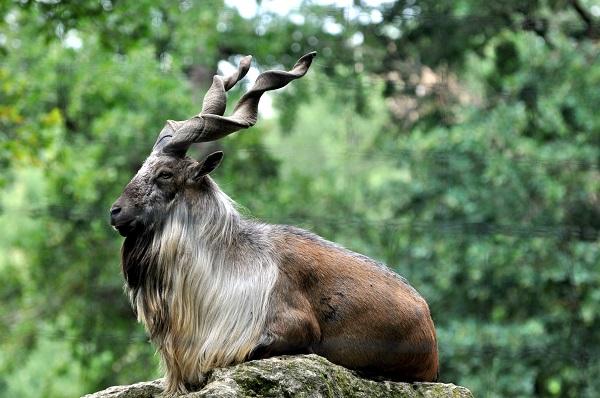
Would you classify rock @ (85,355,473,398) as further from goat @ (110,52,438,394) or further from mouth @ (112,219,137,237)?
mouth @ (112,219,137,237)

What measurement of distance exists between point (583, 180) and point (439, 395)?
54.1 feet

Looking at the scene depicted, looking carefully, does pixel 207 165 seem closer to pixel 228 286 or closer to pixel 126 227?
pixel 126 227

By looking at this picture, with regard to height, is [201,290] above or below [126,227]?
below

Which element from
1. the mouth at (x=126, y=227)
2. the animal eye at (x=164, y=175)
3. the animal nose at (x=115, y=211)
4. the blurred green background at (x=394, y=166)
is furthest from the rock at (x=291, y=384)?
the blurred green background at (x=394, y=166)

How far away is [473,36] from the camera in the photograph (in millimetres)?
24953

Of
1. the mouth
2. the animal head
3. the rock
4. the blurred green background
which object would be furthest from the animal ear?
the blurred green background

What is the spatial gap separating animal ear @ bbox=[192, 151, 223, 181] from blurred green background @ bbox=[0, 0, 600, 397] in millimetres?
13840

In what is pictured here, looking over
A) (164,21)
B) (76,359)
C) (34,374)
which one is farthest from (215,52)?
(34,374)

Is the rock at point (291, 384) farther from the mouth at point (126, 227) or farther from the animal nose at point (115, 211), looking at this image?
the animal nose at point (115, 211)

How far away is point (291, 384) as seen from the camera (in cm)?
721

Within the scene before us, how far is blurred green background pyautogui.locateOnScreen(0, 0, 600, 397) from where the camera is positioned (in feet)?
74.1

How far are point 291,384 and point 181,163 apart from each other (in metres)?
1.75

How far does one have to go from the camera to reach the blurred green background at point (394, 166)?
2258 centimetres

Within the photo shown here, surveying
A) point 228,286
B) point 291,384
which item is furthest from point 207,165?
point 291,384
